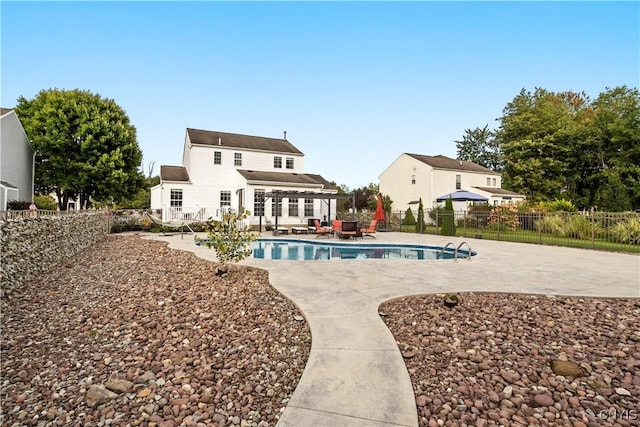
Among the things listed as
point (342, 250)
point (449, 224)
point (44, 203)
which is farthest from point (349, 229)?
point (44, 203)

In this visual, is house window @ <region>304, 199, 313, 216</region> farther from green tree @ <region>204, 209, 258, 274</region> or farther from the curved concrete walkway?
green tree @ <region>204, 209, 258, 274</region>

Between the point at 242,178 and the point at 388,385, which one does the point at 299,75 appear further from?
the point at 388,385

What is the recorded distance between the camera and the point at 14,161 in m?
20.0

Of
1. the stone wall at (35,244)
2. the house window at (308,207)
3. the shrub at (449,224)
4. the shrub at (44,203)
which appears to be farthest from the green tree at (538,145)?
the shrub at (44,203)

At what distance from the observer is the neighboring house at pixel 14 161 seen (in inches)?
716

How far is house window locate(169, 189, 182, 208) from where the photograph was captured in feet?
78.7

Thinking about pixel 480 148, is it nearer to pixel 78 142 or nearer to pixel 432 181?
pixel 432 181

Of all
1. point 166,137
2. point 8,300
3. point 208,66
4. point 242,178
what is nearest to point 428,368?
point 8,300

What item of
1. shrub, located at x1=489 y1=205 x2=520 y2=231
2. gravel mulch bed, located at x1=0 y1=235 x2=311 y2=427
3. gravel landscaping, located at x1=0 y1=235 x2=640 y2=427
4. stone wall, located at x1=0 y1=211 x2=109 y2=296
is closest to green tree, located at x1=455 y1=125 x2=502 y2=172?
shrub, located at x1=489 y1=205 x2=520 y2=231

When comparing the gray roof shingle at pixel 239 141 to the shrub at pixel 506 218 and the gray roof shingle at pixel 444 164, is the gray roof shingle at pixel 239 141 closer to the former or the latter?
the gray roof shingle at pixel 444 164

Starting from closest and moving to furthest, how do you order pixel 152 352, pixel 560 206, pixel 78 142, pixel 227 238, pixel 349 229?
pixel 152 352
pixel 227 238
pixel 349 229
pixel 560 206
pixel 78 142

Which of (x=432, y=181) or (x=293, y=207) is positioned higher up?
(x=432, y=181)

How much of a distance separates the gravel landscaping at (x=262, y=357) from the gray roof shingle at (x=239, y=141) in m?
21.7

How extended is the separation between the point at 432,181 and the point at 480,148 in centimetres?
3135
